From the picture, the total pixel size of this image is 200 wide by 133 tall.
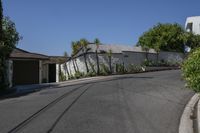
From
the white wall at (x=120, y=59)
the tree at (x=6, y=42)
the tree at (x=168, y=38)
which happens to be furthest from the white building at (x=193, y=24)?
the tree at (x=6, y=42)

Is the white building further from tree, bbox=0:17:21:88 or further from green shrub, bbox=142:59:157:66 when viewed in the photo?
tree, bbox=0:17:21:88

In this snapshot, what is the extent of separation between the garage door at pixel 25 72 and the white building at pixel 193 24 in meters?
43.5

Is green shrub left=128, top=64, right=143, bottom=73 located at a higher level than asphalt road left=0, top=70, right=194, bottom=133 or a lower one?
higher

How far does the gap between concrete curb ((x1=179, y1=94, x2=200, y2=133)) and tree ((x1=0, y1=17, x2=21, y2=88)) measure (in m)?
14.5

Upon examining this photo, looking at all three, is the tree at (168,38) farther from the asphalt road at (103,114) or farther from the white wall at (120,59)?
the asphalt road at (103,114)

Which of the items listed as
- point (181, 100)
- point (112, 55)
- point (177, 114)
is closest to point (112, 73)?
point (112, 55)

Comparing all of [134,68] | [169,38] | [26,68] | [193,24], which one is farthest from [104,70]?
[193,24]

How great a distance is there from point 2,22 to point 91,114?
1641 centimetres

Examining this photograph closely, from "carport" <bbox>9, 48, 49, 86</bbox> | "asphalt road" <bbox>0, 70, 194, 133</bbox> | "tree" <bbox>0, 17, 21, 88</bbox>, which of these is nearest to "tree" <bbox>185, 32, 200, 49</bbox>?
"carport" <bbox>9, 48, 49, 86</bbox>

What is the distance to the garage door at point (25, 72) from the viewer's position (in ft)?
124

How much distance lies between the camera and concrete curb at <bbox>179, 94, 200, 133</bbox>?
34.0 feet

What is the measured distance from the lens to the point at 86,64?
132 feet

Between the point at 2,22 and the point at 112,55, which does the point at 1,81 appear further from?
the point at 112,55

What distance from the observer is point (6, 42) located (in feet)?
91.7
